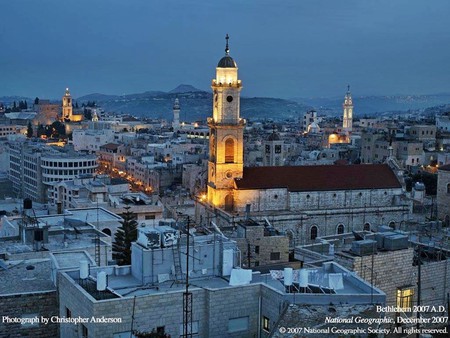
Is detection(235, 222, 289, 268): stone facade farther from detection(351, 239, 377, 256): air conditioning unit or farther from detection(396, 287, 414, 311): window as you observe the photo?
detection(396, 287, 414, 311): window

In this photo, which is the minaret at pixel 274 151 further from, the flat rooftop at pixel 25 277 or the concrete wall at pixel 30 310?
the concrete wall at pixel 30 310

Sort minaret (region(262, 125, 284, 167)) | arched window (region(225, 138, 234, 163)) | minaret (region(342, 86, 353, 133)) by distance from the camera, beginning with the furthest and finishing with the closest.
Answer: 1. minaret (region(342, 86, 353, 133))
2. minaret (region(262, 125, 284, 167))
3. arched window (region(225, 138, 234, 163))

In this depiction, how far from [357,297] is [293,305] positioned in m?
1.56

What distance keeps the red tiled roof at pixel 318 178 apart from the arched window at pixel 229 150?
127cm

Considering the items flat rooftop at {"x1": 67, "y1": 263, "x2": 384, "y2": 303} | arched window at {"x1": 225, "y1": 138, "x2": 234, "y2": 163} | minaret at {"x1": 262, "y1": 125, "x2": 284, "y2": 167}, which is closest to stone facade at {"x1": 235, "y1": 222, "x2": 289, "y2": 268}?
flat rooftop at {"x1": 67, "y1": 263, "x2": 384, "y2": 303}

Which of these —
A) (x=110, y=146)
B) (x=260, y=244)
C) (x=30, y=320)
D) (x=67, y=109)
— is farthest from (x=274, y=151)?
(x=67, y=109)

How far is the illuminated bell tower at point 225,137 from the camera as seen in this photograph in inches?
1657

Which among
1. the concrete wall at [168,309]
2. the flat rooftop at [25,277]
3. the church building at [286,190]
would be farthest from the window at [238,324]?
Answer: the church building at [286,190]

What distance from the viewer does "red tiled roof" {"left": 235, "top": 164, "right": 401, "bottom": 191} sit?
→ 4194 centimetres

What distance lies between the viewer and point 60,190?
5216 cm

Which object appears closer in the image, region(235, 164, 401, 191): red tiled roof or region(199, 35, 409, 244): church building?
region(199, 35, 409, 244): church building

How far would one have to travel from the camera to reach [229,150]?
141 ft

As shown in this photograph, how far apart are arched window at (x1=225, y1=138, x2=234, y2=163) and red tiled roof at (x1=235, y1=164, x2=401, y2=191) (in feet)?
4.17

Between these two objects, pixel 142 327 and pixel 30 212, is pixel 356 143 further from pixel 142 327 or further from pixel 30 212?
pixel 142 327
